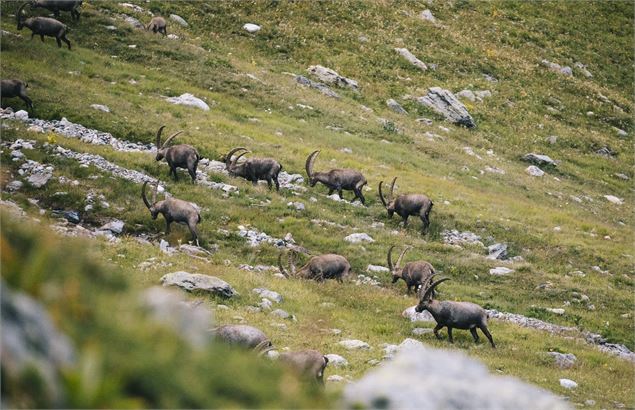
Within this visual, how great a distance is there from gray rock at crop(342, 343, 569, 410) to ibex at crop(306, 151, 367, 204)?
24.7 m

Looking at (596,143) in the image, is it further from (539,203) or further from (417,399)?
(417,399)

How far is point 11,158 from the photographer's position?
2348 centimetres

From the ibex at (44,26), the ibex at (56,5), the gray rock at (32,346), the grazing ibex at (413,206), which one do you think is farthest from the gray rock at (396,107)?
the gray rock at (32,346)

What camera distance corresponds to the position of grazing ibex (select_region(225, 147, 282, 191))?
28344 millimetres

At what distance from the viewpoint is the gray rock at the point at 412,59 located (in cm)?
4999

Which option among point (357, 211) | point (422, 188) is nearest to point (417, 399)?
point (357, 211)

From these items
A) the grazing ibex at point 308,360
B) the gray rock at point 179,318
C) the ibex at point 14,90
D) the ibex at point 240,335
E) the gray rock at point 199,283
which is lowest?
the ibex at point 14,90

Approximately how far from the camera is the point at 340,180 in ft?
96.3

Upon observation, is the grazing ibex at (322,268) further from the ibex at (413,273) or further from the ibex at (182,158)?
the ibex at (182,158)

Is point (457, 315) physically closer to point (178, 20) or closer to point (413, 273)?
point (413, 273)

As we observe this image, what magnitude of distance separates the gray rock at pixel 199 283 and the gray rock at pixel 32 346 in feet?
43.0

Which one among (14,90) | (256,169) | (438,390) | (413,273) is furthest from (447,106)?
(438,390)

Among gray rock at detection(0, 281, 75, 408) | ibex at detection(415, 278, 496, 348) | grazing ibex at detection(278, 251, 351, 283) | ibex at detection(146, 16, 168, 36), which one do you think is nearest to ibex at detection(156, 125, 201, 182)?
grazing ibex at detection(278, 251, 351, 283)

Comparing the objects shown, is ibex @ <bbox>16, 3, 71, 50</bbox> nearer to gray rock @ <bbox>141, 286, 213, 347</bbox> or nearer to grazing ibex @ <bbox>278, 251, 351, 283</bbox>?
grazing ibex @ <bbox>278, 251, 351, 283</bbox>
